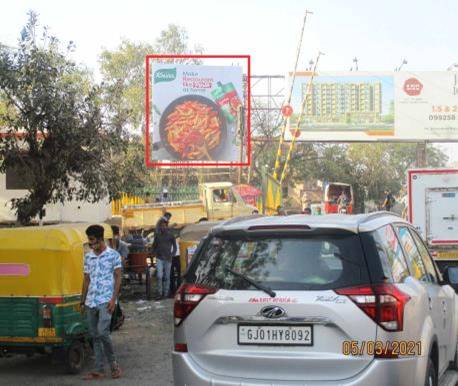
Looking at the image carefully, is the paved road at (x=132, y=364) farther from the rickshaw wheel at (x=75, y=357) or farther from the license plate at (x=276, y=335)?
the license plate at (x=276, y=335)

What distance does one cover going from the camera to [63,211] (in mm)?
23797

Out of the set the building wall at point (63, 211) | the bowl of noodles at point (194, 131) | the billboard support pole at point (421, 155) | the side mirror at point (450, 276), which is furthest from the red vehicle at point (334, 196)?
the side mirror at point (450, 276)

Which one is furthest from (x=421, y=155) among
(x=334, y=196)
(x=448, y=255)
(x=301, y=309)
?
(x=301, y=309)

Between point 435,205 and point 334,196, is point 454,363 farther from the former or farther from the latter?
point 334,196

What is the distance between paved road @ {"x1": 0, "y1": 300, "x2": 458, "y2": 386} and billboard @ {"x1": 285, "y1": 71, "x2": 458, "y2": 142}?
82.1ft

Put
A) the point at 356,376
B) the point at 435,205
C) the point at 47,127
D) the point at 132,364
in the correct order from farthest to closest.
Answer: the point at 435,205 < the point at 47,127 < the point at 132,364 < the point at 356,376

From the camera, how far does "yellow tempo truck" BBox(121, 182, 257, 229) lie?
27359 millimetres

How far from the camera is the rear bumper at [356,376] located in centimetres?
436

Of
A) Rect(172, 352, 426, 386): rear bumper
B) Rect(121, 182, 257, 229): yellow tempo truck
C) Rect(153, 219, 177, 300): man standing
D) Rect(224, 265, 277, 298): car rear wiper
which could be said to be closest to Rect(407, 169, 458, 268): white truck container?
Rect(153, 219, 177, 300): man standing

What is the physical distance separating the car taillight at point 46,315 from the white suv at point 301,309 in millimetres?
3011

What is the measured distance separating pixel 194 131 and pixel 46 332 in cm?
1710

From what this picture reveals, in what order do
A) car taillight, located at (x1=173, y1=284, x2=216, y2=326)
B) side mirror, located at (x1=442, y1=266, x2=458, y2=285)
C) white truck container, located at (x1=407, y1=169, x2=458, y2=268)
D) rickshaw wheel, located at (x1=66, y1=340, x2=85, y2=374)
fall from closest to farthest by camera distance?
car taillight, located at (x1=173, y1=284, x2=216, y2=326) → side mirror, located at (x1=442, y1=266, x2=458, y2=285) → rickshaw wheel, located at (x1=66, y1=340, x2=85, y2=374) → white truck container, located at (x1=407, y1=169, x2=458, y2=268)
